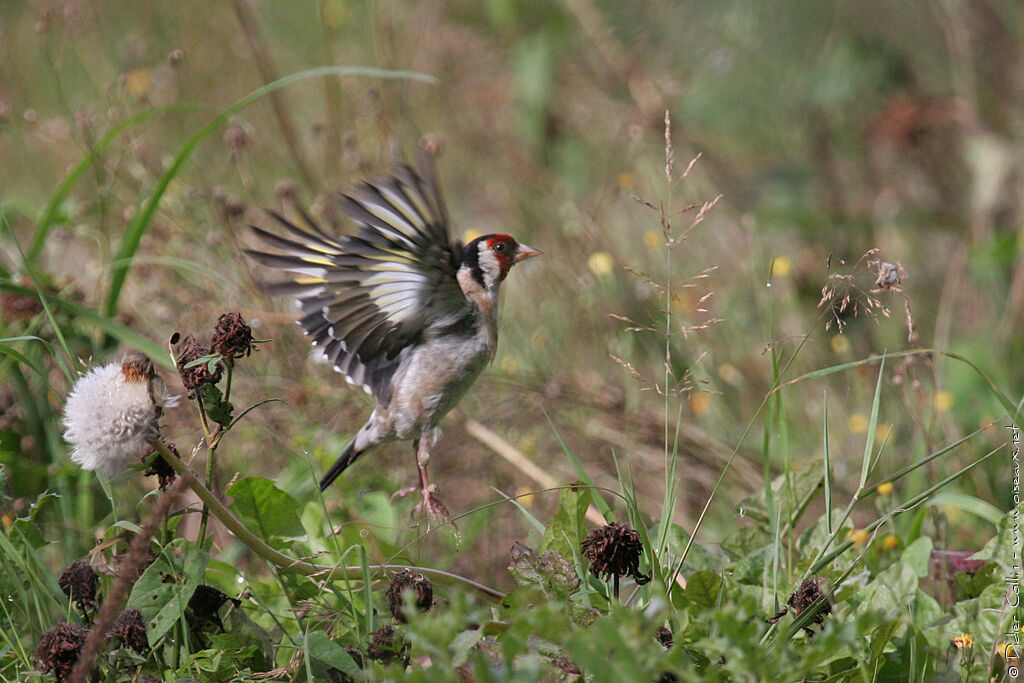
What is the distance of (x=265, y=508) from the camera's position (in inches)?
91.4

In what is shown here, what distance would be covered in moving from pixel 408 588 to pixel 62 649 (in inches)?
22.9

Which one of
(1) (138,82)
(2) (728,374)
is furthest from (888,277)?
(1) (138,82)

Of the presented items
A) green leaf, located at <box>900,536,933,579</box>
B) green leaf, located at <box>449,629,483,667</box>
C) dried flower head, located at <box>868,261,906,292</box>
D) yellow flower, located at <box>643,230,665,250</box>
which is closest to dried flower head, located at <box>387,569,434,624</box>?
green leaf, located at <box>449,629,483,667</box>

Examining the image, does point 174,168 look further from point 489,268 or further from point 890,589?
point 890,589

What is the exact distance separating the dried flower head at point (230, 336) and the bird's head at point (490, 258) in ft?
3.45

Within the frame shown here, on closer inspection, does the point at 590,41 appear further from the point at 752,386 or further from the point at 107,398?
the point at 107,398

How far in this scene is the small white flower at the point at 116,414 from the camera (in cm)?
175

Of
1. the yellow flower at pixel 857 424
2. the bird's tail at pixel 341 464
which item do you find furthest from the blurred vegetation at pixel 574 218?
the bird's tail at pixel 341 464

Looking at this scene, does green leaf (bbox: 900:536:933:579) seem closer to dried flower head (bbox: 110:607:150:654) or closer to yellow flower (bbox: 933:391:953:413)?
yellow flower (bbox: 933:391:953:413)

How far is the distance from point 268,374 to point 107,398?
2.44 metres

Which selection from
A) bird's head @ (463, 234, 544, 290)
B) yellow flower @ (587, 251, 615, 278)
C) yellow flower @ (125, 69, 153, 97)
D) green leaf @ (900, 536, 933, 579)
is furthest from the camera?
yellow flower @ (125, 69, 153, 97)

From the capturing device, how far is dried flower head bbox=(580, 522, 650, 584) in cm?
180

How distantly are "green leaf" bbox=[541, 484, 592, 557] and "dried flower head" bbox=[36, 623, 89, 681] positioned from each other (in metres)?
0.88

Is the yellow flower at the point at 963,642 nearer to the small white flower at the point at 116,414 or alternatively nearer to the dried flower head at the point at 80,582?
the small white flower at the point at 116,414
